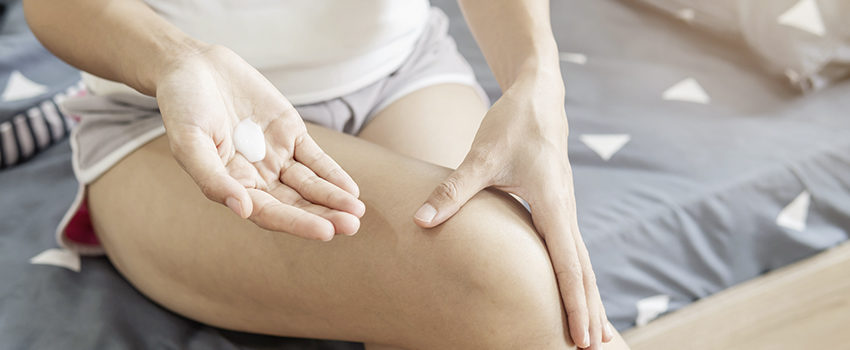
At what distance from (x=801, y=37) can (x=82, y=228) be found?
1.04 metres

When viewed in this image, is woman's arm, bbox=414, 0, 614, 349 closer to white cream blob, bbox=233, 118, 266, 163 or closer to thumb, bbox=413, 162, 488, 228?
thumb, bbox=413, 162, 488, 228

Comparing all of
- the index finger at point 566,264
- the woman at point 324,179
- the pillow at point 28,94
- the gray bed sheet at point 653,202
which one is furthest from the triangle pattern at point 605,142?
the pillow at point 28,94

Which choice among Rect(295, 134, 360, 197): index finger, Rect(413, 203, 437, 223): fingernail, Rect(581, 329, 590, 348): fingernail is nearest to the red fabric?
Rect(295, 134, 360, 197): index finger

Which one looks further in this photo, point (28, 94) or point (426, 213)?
point (28, 94)

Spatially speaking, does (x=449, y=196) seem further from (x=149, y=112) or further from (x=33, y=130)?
(x=33, y=130)

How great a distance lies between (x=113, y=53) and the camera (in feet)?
2.08

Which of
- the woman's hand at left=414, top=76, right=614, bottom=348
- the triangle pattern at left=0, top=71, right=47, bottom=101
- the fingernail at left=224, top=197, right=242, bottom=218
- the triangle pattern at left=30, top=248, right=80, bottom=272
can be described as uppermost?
the fingernail at left=224, top=197, right=242, bottom=218

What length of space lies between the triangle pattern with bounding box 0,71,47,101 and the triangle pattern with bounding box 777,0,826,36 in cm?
113

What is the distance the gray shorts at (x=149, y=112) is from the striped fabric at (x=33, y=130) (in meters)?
0.23

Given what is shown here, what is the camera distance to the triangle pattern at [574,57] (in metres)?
1.14

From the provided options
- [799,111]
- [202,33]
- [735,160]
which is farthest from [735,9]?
[202,33]

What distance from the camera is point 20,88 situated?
0.99m

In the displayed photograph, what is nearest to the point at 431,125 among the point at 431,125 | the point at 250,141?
the point at 431,125

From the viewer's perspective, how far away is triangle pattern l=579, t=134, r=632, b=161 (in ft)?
3.08
